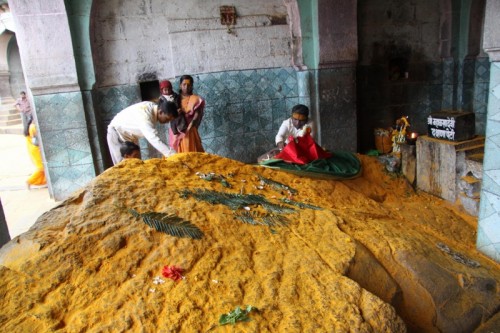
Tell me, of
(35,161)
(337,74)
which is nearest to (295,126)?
(337,74)

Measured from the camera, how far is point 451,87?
26.7 feet

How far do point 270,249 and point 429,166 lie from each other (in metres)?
3.75

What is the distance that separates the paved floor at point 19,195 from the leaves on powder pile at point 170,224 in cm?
311

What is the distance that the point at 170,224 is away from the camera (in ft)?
8.92

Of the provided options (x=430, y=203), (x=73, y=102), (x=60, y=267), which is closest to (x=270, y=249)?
(x=60, y=267)

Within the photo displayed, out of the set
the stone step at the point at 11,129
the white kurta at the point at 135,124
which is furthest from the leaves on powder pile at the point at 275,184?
the stone step at the point at 11,129

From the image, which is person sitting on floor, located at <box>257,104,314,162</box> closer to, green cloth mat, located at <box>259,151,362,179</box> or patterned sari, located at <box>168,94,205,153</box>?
green cloth mat, located at <box>259,151,362,179</box>

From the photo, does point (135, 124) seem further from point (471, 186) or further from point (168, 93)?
point (471, 186)

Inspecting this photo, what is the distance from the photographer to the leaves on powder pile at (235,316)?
211 cm

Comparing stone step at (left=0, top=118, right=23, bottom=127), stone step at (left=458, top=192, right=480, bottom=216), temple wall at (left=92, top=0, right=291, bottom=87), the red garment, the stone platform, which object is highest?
temple wall at (left=92, top=0, right=291, bottom=87)

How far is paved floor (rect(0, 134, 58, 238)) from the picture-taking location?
546 cm

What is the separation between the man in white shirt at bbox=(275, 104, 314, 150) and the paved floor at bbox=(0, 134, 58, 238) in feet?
12.0

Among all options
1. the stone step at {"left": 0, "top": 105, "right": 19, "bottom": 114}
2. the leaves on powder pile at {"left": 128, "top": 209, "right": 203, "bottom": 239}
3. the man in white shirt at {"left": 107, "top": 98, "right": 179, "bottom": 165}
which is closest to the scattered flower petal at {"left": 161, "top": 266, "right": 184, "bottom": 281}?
the leaves on powder pile at {"left": 128, "top": 209, "right": 203, "bottom": 239}

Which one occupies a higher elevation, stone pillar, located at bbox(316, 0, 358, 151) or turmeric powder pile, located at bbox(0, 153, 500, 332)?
stone pillar, located at bbox(316, 0, 358, 151)
